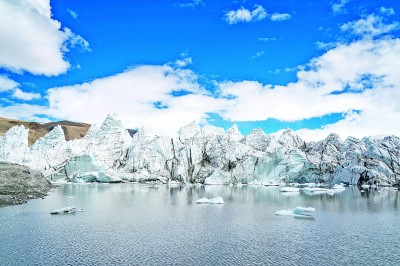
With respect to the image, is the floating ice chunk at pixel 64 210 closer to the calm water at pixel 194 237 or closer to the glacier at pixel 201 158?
the calm water at pixel 194 237

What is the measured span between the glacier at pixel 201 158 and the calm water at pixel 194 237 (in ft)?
223

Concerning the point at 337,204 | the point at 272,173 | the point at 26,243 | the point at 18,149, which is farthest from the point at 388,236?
the point at 18,149

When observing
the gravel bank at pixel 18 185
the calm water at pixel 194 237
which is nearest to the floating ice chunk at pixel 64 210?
the calm water at pixel 194 237

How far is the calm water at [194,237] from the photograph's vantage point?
29828 millimetres

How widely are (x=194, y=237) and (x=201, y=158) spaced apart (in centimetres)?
10392

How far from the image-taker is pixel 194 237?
37469mm

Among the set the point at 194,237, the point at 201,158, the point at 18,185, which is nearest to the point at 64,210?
the point at 194,237

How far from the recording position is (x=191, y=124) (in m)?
157

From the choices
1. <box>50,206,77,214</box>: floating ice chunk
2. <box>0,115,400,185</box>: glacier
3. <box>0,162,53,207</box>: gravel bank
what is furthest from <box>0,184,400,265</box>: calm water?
<box>0,115,400,185</box>: glacier

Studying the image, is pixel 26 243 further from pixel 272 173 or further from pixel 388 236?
pixel 272 173

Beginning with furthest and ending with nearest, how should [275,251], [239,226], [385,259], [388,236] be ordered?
1. [239,226]
2. [388,236]
3. [275,251]
4. [385,259]

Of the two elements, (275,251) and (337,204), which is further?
(337,204)

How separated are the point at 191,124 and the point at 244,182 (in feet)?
125

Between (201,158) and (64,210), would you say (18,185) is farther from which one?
(201,158)
